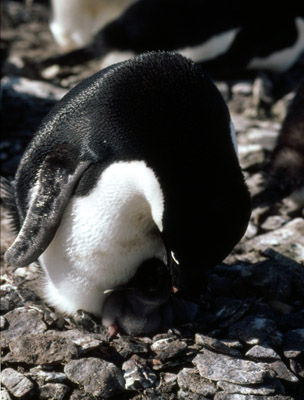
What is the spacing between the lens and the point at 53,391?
1958 mm

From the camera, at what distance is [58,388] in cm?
197

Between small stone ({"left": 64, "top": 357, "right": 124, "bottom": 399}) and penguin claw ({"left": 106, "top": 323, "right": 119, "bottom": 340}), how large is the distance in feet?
0.55

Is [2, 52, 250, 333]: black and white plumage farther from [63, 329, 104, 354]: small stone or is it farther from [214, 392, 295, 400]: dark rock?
[214, 392, 295, 400]: dark rock

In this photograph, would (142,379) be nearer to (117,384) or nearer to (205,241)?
(117,384)

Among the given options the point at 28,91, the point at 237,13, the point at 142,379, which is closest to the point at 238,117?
the point at 237,13

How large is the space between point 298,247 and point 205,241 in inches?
36.5

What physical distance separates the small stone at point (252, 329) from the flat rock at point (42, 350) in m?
0.56

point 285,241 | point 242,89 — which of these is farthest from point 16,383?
point 242,89

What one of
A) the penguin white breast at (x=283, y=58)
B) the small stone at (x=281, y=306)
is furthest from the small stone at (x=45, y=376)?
the penguin white breast at (x=283, y=58)

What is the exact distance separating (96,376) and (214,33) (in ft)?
10.5

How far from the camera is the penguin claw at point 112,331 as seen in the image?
7.31 ft

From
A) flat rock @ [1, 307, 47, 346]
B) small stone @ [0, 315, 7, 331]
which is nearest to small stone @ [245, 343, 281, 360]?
flat rock @ [1, 307, 47, 346]

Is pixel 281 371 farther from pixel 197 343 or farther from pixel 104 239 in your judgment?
pixel 104 239

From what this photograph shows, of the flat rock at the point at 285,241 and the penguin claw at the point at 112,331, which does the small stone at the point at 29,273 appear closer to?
the penguin claw at the point at 112,331
